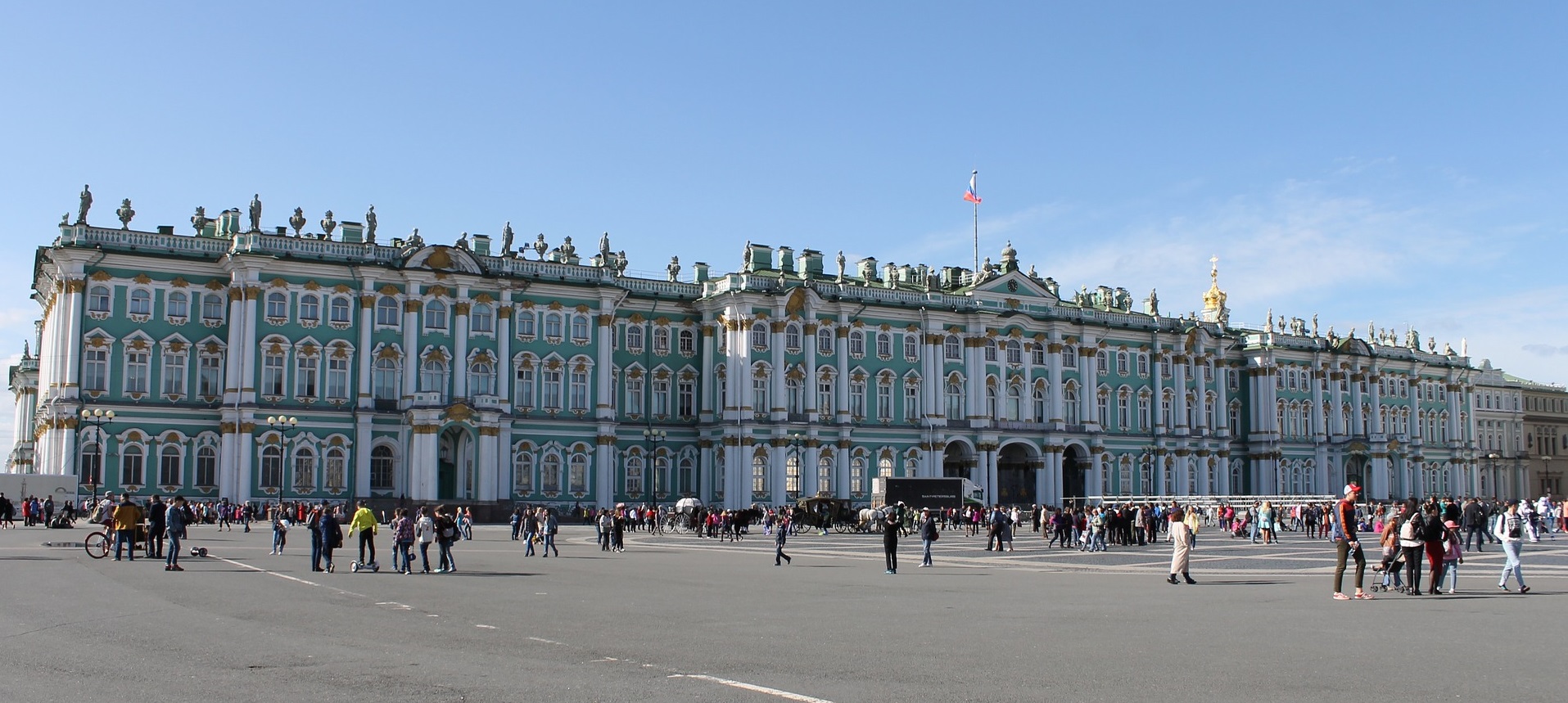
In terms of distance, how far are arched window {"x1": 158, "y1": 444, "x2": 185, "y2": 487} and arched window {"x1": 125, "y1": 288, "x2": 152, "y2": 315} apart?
6684 millimetres

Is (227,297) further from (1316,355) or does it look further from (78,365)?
(1316,355)

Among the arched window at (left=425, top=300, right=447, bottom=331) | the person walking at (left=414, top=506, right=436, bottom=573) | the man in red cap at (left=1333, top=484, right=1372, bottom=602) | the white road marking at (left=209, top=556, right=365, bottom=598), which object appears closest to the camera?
the man in red cap at (left=1333, top=484, right=1372, bottom=602)

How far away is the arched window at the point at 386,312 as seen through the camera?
238 feet

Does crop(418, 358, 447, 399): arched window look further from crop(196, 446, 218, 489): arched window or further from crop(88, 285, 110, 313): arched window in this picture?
crop(88, 285, 110, 313): arched window

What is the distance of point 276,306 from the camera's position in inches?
2766

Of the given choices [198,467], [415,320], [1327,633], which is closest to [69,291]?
[198,467]

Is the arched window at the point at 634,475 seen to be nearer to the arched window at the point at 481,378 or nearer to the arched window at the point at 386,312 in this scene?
the arched window at the point at 481,378

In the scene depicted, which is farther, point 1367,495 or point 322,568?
point 1367,495

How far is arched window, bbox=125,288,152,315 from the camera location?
6825 centimetres

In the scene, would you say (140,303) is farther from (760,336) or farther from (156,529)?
(156,529)

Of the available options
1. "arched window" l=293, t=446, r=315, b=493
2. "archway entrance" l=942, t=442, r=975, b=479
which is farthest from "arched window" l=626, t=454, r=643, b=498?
"archway entrance" l=942, t=442, r=975, b=479

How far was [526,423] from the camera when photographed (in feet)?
250

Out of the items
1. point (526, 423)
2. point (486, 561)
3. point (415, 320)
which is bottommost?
point (486, 561)

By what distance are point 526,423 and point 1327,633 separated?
205 ft
